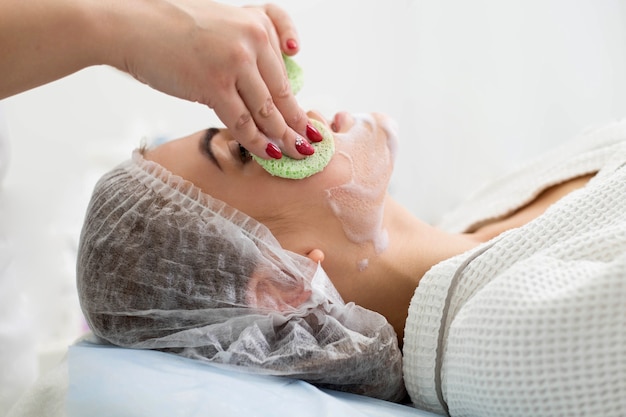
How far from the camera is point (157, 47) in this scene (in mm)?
1102

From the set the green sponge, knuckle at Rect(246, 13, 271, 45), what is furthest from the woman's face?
knuckle at Rect(246, 13, 271, 45)

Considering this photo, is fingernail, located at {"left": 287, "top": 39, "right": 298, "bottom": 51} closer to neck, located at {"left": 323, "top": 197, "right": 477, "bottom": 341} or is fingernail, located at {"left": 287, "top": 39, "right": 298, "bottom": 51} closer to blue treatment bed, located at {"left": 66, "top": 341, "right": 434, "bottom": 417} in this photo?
neck, located at {"left": 323, "top": 197, "right": 477, "bottom": 341}

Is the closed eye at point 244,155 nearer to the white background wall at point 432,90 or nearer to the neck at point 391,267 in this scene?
the neck at point 391,267

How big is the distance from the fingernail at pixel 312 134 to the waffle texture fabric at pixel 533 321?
34 centimetres

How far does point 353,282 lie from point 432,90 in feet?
3.38

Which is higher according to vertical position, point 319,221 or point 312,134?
point 312,134

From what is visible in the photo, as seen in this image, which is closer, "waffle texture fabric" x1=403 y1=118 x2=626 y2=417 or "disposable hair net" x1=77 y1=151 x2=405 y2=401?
"waffle texture fabric" x1=403 y1=118 x2=626 y2=417

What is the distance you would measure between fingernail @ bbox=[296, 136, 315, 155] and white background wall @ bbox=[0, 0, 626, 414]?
883 mm

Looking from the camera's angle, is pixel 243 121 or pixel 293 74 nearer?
pixel 243 121

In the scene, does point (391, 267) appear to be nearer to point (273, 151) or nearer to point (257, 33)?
point (273, 151)

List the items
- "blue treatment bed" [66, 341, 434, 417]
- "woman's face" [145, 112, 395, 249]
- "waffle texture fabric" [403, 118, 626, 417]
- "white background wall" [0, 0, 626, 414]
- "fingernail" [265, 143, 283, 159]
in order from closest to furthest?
"waffle texture fabric" [403, 118, 626, 417] < "blue treatment bed" [66, 341, 434, 417] < "fingernail" [265, 143, 283, 159] < "woman's face" [145, 112, 395, 249] < "white background wall" [0, 0, 626, 414]

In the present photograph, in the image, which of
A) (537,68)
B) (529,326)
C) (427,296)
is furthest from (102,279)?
(537,68)

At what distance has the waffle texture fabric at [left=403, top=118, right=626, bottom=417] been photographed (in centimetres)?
99

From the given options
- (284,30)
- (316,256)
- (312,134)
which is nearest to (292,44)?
(284,30)
